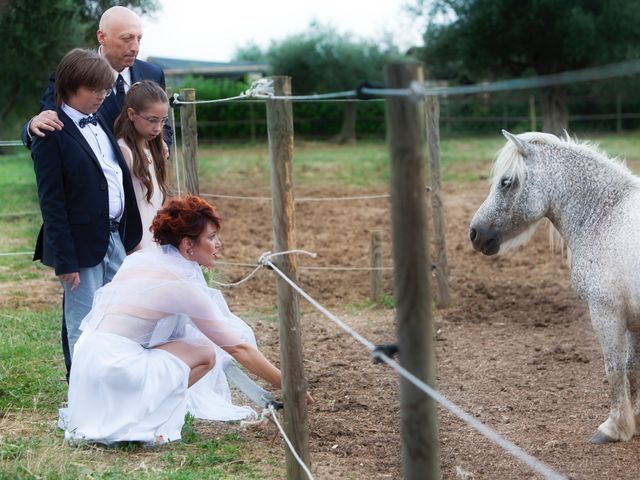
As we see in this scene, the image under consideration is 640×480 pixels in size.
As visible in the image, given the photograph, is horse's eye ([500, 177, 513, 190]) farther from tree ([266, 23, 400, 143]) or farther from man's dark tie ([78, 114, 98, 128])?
tree ([266, 23, 400, 143])

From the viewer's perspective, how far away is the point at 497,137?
24594 millimetres

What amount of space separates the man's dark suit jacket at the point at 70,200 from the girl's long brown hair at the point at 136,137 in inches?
12.7

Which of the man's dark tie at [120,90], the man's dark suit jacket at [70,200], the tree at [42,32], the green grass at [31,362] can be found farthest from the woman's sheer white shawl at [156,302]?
the tree at [42,32]

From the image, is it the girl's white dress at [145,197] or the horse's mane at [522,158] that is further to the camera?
the girl's white dress at [145,197]

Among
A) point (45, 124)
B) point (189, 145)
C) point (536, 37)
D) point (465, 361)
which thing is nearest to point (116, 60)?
point (45, 124)

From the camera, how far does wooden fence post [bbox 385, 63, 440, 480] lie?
218cm

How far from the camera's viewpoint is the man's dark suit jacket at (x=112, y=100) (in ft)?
14.4

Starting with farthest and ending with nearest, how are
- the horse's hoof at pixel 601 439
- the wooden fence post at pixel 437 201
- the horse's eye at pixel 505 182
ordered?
the wooden fence post at pixel 437 201
the horse's eye at pixel 505 182
the horse's hoof at pixel 601 439

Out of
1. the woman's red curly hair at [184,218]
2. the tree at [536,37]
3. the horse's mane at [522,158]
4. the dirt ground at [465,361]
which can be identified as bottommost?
the dirt ground at [465,361]

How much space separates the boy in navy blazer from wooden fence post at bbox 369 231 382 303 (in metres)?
3.25

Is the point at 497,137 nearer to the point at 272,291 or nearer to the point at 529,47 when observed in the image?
the point at 529,47

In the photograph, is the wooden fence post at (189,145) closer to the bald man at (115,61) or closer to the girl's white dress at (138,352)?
the bald man at (115,61)

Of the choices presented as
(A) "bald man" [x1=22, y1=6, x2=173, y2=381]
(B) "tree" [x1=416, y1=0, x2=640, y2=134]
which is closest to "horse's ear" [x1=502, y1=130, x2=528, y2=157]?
(A) "bald man" [x1=22, y1=6, x2=173, y2=381]

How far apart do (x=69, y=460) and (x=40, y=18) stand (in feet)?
46.0
